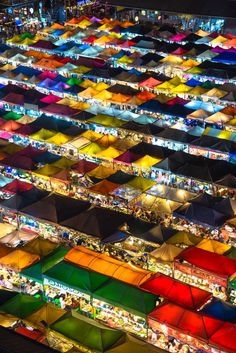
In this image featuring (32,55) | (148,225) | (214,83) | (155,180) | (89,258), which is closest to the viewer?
(89,258)

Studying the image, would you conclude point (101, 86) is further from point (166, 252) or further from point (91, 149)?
point (166, 252)

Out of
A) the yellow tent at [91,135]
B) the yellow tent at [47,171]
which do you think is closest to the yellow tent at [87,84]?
the yellow tent at [91,135]

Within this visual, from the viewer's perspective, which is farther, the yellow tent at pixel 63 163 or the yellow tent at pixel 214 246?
the yellow tent at pixel 63 163

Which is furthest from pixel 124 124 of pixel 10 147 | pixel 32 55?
pixel 32 55

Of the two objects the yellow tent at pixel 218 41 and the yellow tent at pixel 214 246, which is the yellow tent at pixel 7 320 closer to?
the yellow tent at pixel 214 246

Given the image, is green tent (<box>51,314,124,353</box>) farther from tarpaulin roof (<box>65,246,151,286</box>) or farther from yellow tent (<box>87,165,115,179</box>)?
yellow tent (<box>87,165,115,179</box>)

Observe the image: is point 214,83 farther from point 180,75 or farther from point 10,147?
point 10,147
